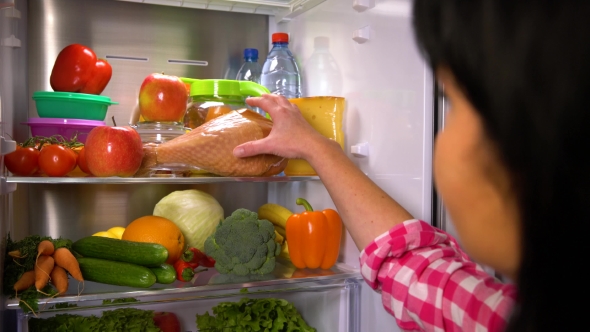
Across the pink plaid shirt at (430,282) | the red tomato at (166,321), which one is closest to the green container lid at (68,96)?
the red tomato at (166,321)

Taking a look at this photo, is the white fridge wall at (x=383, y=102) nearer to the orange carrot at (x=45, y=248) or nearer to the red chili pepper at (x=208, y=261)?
the red chili pepper at (x=208, y=261)

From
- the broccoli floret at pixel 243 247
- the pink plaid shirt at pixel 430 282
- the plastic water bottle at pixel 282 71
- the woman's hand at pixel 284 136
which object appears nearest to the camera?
the pink plaid shirt at pixel 430 282

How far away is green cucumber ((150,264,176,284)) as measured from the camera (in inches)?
50.5

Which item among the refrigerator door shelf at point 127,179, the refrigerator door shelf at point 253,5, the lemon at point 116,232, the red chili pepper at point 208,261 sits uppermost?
the refrigerator door shelf at point 253,5

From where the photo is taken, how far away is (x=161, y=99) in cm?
145

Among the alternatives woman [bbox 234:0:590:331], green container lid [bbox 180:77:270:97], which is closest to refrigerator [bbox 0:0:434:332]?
green container lid [bbox 180:77:270:97]

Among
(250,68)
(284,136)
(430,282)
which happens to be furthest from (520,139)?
(250,68)

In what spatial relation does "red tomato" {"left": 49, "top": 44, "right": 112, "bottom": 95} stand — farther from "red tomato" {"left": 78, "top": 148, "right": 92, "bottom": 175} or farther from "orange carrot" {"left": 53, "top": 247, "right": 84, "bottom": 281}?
"orange carrot" {"left": 53, "top": 247, "right": 84, "bottom": 281}

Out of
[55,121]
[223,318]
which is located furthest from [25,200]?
[223,318]

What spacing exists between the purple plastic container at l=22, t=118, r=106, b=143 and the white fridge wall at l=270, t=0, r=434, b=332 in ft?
2.14

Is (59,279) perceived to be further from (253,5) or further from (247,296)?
(253,5)

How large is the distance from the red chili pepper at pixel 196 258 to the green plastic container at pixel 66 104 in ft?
1.45

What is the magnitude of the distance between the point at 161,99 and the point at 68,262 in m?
0.46

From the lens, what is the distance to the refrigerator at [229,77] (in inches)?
47.8
